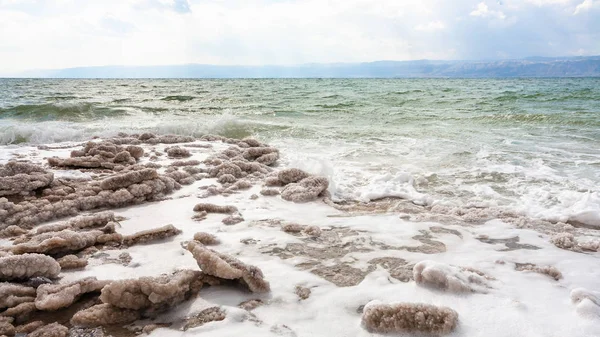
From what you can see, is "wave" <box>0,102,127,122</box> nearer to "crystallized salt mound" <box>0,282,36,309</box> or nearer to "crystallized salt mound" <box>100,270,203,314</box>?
"crystallized salt mound" <box>0,282,36,309</box>

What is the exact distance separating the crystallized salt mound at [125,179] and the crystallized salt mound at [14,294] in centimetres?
205

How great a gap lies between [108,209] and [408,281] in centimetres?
308

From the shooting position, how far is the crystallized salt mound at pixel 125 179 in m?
4.19

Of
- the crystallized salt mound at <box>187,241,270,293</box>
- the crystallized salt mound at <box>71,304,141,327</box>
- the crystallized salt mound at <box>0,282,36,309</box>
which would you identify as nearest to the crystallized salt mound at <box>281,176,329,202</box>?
the crystallized salt mound at <box>187,241,270,293</box>

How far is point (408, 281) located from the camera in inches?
99.1

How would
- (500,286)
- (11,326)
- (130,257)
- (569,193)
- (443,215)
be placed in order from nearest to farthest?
(11,326), (500,286), (130,257), (443,215), (569,193)

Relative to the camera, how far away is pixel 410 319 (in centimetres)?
196

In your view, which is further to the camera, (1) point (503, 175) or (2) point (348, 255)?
(1) point (503, 175)

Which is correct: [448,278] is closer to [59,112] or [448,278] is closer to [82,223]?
[82,223]

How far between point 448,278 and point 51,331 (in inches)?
87.5

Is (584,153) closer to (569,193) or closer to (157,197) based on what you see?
(569,193)

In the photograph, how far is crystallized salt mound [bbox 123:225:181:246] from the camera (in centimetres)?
306

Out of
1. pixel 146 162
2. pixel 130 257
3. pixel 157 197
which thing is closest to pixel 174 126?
pixel 146 162

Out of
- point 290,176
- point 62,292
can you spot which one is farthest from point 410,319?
point 290,176
